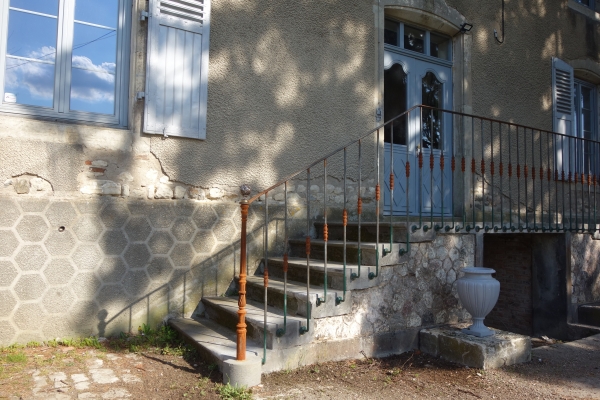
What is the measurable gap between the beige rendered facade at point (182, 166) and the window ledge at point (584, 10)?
268 centimetres

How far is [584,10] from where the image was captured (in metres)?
7.22

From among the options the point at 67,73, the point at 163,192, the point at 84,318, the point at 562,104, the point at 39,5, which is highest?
the point at 562,104

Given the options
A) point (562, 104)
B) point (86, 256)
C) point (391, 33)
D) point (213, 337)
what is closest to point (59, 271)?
point (86, 256)

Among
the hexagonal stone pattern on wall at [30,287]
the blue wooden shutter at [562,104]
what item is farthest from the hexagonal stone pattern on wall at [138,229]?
the blue wooden shutter at [562,104]

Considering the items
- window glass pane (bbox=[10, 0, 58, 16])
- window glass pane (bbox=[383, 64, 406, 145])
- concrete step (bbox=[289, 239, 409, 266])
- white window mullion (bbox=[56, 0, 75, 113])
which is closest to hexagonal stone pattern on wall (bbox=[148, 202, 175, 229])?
white window mullion (bbox=[56, 0, 75, 113])

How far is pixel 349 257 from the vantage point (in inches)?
150

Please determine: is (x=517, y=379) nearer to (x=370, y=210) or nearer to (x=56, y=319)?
(x=370, y=210)

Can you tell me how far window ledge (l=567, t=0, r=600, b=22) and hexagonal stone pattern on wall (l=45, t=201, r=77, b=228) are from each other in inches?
283

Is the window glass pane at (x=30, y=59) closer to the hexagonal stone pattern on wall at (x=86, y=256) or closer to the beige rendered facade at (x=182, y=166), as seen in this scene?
the beige rendered facade at (x=182, y=166)

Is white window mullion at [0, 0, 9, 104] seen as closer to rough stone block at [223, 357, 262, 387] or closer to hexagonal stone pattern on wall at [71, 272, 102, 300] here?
hexagonal stone pattern on wall at [71, 272, 102, 300]

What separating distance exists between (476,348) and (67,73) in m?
3.60

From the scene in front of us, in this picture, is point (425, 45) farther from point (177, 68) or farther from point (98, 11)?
point (98, 11)

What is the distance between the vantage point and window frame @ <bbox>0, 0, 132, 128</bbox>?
11.2 ft

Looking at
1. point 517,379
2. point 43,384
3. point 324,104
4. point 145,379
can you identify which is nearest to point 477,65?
point 324,104
